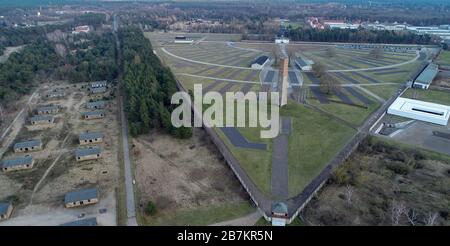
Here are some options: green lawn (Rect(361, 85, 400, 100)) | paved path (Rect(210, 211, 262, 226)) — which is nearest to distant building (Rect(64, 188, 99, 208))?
paved path (Rect(210, 211, 262, 226))

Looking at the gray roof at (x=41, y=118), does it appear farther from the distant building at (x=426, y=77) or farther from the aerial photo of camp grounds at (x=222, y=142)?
the distant building at (x=426, y=77)

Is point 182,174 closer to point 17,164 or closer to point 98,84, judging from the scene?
point 17,164

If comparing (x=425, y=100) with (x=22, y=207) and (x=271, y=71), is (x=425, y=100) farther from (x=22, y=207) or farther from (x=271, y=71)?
(x=22, y=207)

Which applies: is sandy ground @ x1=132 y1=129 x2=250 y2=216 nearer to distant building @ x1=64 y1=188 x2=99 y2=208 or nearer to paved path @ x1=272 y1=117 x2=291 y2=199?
paved path @ x1=272 y1=117 x2=291 y2=199

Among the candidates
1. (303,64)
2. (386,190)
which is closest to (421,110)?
(386,190)
